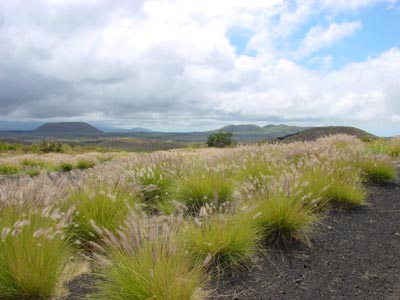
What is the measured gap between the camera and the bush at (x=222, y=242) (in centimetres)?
412

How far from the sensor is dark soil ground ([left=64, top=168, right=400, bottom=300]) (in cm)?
371

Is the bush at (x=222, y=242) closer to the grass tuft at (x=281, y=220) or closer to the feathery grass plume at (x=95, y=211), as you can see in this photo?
the grass tuft at (x=281, y=220)

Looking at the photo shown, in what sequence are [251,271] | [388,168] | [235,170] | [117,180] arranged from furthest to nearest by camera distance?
[388,168]
[235,170]
[117,180]
[251,271]

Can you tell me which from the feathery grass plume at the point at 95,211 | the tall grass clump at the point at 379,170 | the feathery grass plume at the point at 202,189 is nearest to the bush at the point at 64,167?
the feathery grass plume at the point at 202,189

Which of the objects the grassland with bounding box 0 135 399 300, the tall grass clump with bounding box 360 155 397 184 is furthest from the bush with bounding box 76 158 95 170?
the tall grass clump with bounding box 360 155 397 184

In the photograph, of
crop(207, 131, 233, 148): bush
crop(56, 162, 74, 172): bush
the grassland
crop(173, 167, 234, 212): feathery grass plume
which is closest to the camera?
→ the grassland

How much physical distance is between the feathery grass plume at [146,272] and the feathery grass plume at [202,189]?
3.09m

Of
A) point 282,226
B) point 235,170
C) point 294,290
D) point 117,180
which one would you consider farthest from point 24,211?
point 235,170

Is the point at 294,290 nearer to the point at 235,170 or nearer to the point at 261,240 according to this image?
the point at 261,240

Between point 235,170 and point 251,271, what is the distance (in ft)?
12.9

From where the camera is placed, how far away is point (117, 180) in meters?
5.67

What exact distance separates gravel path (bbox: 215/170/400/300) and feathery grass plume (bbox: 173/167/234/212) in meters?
1.65

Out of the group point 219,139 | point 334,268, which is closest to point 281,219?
point 334,268

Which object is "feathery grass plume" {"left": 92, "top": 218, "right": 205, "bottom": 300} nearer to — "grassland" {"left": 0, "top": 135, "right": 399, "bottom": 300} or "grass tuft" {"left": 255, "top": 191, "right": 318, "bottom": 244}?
"grassland" {"left": 0, "top": 135, "right": 399, "bottom": 300}
